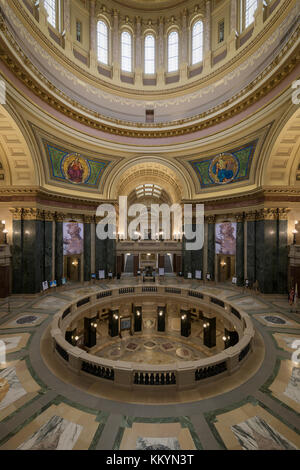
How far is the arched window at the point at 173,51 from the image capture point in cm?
2145

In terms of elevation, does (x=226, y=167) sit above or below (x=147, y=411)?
above

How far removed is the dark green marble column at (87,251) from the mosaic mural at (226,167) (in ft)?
40.3

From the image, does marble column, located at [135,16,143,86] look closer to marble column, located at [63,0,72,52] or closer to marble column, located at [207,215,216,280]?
marble column, located at [63,0,72,52]

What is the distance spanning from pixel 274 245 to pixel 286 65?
11350 mm

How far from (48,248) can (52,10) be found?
20.0 m

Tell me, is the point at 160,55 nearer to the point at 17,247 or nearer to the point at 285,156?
the point at 285,156

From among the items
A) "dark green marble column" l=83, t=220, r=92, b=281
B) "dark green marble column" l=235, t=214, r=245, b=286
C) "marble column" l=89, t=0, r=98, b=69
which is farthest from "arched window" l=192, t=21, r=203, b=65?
"dark green marble column" l=83, t=220, r=92, b=281

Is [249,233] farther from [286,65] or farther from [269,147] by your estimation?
[286,65]

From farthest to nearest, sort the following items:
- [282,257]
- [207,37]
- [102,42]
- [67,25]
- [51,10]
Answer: [102,42]
[207,37]
[67,25]
[51,10]
[282,257]

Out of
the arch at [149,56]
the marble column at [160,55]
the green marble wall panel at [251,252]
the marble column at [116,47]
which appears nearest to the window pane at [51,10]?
the marble column at [116,47]

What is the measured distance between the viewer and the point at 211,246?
63.9 feet

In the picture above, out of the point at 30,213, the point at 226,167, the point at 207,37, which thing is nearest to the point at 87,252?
the point at 30,213

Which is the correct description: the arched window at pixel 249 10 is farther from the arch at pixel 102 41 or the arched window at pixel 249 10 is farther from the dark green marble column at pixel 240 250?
the dark green marble column at pixel 240 250

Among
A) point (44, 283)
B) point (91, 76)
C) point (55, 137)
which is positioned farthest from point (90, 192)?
point (91, 76)
